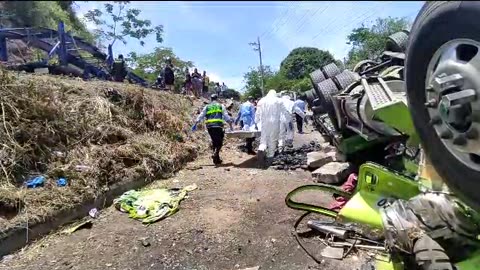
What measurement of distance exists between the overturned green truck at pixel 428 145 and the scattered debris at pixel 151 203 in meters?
2.69

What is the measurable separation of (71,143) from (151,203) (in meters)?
1.95

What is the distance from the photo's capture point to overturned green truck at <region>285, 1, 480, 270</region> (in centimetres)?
162

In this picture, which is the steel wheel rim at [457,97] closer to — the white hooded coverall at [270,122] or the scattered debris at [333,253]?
the scattered debris at [333,253]

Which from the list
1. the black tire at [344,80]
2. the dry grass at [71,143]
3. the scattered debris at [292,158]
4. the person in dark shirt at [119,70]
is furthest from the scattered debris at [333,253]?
the person in dark shirt at [119,70]

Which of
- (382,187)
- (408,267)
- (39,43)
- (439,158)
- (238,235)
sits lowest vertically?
(238,235)

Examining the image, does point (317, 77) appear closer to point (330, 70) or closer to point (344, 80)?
point (330, 70)

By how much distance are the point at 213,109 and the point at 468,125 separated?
7.15 meters

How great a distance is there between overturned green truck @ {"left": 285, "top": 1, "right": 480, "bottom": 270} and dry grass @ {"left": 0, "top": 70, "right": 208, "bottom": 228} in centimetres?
387

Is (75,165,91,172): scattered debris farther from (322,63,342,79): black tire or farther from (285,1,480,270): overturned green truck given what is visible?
(285,1,480,270): overturned green truck

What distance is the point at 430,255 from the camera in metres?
2.06

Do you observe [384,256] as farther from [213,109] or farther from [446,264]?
[213,109]

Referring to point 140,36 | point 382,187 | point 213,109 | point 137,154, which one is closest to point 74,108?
point 137,154

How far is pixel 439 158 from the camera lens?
5.99 ft

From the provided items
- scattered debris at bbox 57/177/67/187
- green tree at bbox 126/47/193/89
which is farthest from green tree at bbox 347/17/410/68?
green tree at bbox 126/47/193/89
